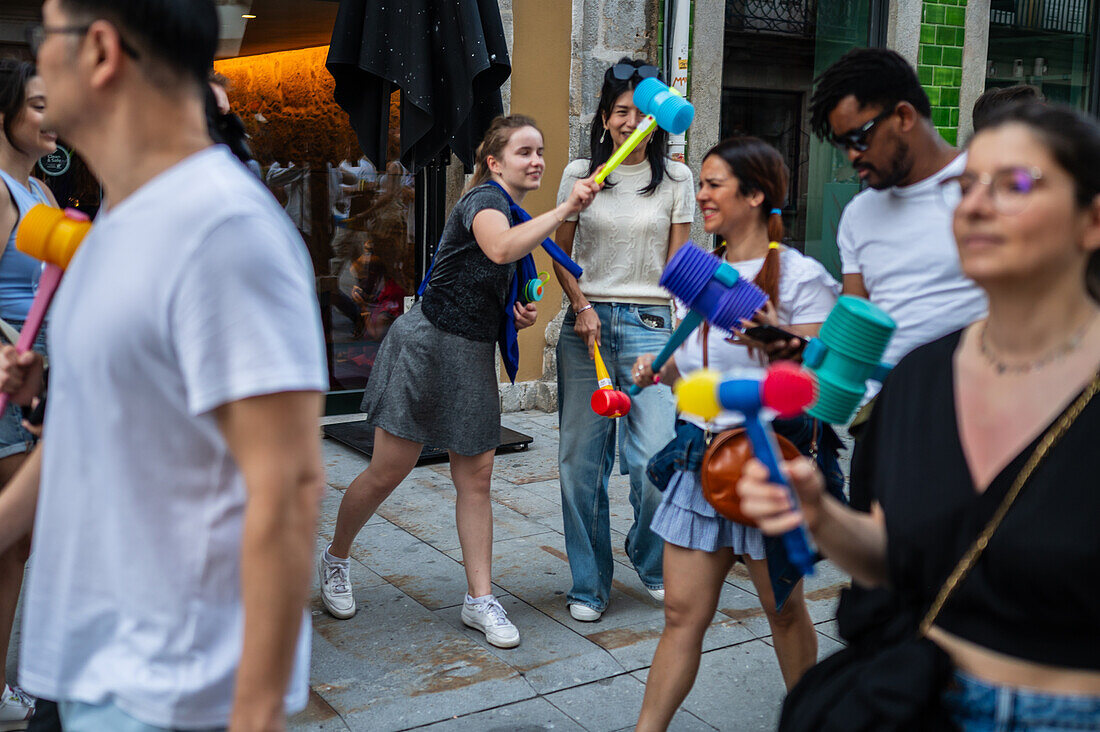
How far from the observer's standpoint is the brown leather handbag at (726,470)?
2377 millimetres

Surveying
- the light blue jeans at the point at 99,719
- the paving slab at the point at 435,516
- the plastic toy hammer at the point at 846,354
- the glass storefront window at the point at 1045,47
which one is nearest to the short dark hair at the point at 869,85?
the plastic toy hammer at the point at 846,354

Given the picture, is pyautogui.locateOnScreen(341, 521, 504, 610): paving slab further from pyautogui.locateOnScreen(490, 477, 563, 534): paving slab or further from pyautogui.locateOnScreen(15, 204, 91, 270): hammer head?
pyautogui.locateOnScreen(15, 204, 91, 270): hammer head

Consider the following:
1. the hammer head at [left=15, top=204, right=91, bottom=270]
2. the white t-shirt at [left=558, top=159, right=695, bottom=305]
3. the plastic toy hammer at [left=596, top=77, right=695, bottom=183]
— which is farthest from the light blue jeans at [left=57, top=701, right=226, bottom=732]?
the white t-shirt at [left=558, top=159, right=695, bottom=305]

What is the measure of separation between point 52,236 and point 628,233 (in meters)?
2.46

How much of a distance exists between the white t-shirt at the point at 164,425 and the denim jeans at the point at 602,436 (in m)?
2.75

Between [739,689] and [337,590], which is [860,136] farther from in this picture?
[337,590]

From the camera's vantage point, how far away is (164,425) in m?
1.38

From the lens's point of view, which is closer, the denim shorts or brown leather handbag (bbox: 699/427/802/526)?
brown leather handbag (bbox: 699/427/802/526)

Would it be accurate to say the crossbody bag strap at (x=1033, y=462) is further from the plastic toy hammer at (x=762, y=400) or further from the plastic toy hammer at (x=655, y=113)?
the plastic toy hammer at (x=655, y=113)

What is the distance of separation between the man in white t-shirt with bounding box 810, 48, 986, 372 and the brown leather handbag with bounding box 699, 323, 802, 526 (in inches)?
27.6

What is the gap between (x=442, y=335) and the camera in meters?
3.91

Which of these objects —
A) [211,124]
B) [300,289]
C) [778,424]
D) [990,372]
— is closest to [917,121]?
[778,424]

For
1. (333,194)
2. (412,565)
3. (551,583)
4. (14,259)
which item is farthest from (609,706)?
(333,194)

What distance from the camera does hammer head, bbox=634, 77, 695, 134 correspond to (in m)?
3.58
